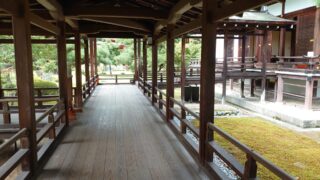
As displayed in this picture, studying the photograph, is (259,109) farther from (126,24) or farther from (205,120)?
(205,120)

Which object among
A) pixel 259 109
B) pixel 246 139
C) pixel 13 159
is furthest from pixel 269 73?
pixel 13 159

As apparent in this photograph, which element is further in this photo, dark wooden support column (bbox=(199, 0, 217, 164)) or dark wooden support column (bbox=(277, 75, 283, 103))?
dark wooden support column (bbox=(277, 75, 283, 103))

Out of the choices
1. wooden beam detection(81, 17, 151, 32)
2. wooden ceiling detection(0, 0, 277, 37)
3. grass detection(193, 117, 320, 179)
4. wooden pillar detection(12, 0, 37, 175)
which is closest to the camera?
wooden pillar detection(12, 0, 37, 175)

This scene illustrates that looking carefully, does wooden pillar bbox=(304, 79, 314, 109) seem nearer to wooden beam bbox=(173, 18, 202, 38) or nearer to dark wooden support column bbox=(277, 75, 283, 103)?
dark wooden support column bbox=(277, 75, 283, 103)

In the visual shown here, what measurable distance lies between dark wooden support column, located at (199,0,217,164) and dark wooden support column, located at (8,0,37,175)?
2.30 m

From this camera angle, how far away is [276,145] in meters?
7.95

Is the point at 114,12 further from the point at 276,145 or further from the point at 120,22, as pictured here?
the point at 276,145

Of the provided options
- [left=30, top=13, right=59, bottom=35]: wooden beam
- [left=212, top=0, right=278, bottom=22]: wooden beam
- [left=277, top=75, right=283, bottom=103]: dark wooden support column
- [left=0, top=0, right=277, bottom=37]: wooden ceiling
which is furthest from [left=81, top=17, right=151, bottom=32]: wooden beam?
[left=277, top=75, right=283, bottom=103]: dark wooden support column

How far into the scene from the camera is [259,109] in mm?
13219

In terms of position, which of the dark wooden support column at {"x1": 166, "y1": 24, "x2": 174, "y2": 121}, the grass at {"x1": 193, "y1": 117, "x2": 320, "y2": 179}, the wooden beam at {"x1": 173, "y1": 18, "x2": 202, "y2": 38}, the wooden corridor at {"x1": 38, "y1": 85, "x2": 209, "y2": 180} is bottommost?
the grass at {"x1": 193, "y1": 117, "x2": 320, "y2": 179}

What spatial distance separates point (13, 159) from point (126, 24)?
17.5 feet

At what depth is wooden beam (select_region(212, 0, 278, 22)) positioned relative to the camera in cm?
235

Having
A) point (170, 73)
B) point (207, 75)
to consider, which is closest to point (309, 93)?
point (170, 73)

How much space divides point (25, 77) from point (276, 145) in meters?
7.20
